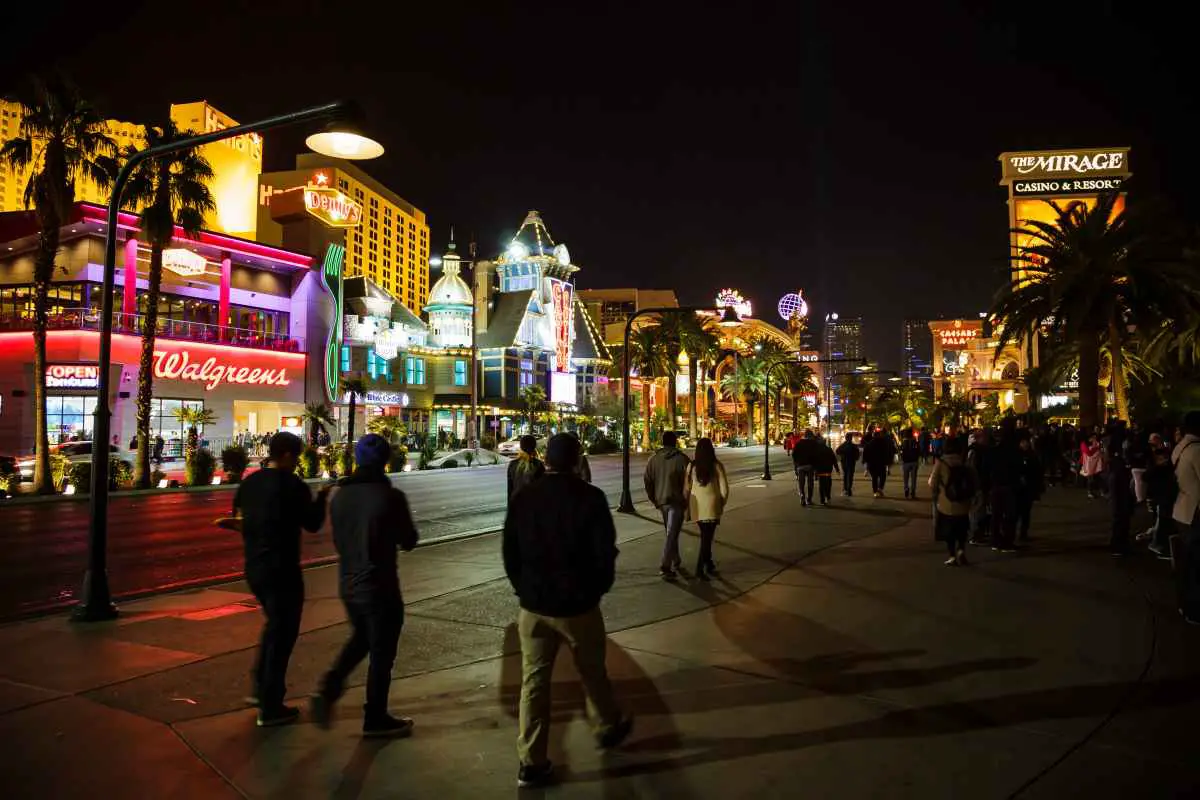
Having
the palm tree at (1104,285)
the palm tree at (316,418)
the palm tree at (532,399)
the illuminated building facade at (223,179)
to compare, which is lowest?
the palm tree at (316,418)

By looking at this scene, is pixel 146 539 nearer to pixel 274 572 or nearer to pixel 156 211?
pixel 274 572

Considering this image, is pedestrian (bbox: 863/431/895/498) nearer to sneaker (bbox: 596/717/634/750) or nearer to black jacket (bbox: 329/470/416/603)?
sneaker (bbox: 596/717/634/750)

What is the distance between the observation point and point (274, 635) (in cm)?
525

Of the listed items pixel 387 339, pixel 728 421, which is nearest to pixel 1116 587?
pixel 387 339

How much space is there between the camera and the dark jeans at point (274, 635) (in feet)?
17.1

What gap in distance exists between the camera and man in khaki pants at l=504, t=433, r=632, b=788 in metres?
4.31

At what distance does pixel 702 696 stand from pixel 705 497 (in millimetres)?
4824

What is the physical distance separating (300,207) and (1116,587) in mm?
47116

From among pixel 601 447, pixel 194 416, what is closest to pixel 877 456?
pixel 194 416

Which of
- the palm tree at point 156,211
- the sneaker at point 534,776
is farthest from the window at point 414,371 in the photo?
the sneaker at point 534,776

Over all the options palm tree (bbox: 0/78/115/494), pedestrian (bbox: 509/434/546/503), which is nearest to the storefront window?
palm tree (bbox: 0/78/115/494)

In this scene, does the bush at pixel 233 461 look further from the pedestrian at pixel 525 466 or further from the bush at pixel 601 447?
the bush at pixel 601 447

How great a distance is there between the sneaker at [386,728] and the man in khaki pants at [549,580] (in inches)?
39.5

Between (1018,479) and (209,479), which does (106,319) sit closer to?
(1018,479)
